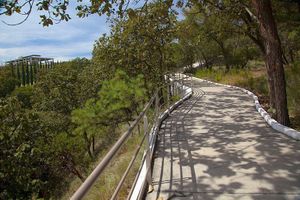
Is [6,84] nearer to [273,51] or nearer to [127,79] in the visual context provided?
[127,79]

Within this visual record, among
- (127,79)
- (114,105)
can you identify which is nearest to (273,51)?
(114,105)

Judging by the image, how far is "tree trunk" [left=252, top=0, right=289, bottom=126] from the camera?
848cm

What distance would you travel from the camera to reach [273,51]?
28.7 ft

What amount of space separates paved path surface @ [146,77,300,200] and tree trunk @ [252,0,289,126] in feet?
2.14

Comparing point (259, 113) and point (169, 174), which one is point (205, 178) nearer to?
point (169, 174)

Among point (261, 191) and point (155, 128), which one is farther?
point (155, 128)

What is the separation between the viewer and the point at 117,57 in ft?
66.5

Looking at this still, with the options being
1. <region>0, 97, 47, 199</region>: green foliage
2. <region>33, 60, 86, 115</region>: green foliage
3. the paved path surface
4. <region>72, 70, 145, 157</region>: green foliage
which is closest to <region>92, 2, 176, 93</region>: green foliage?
<region>72, 70, 145, 157</region>: green foliage

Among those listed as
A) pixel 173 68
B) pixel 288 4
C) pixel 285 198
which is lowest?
pixel 285 198

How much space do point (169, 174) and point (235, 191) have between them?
1192 mm

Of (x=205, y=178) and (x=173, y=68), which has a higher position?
(x=173, y=68)

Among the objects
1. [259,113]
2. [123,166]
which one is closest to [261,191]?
[123,166]

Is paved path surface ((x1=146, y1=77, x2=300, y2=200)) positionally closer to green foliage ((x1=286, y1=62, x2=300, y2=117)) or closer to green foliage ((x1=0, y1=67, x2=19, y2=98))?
green foliage ((x1=286, y1=62, x2=300, y2=117))

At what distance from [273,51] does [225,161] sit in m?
3.77
